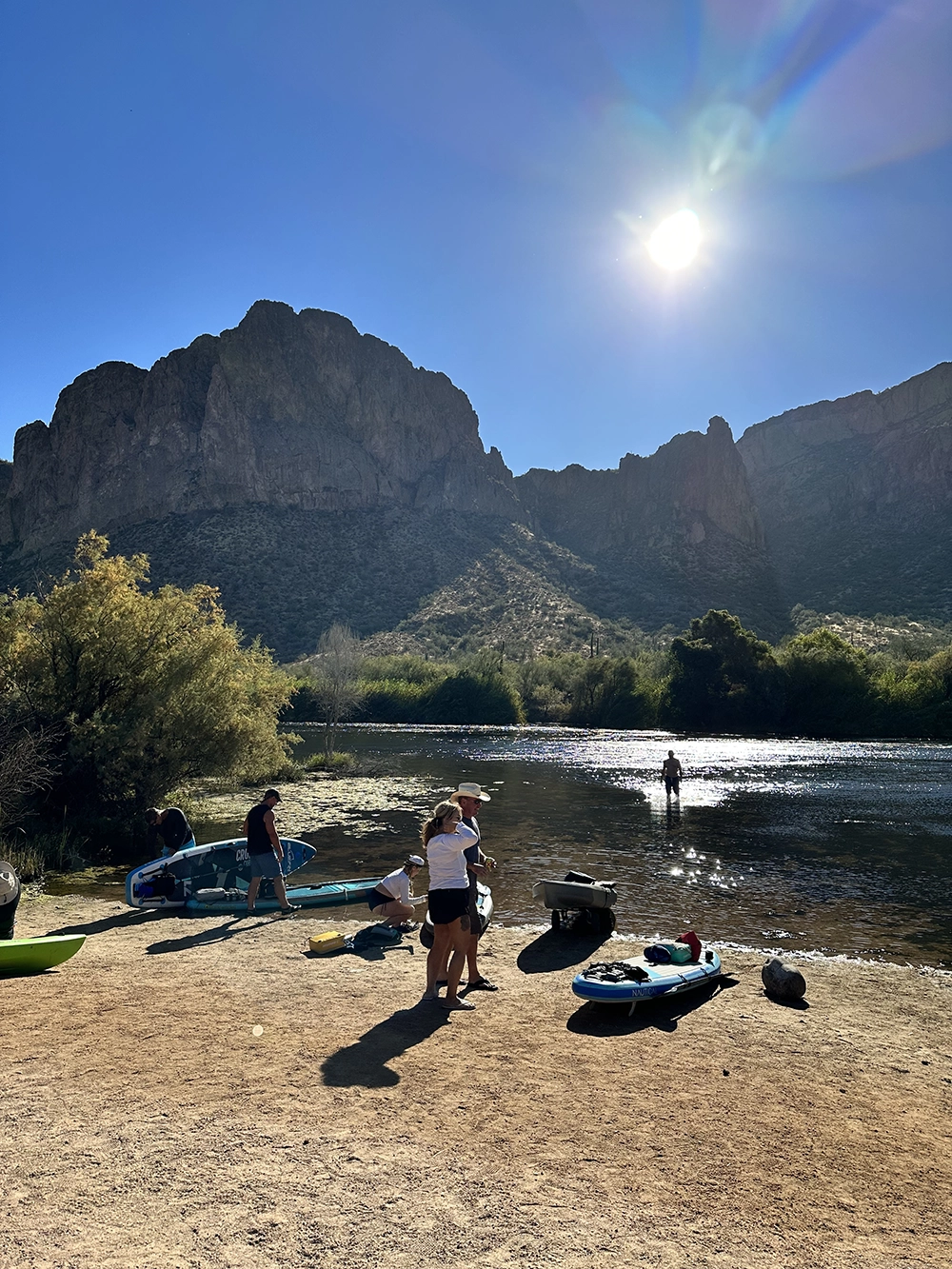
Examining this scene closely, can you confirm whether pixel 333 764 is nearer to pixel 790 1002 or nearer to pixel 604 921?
pixel 604 921

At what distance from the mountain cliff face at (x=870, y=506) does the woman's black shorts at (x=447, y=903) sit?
333 ft

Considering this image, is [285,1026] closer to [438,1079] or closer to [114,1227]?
[438,1079]

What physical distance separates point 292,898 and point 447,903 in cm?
629

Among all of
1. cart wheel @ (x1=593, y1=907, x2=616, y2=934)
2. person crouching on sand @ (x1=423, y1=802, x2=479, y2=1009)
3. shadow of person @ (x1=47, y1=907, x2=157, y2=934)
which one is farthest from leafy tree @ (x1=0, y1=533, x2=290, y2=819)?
person crouching on sand @ (x1=423, y1=802, x2=479, y2=1009)

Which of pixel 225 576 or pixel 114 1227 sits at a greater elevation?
pixel 225 576

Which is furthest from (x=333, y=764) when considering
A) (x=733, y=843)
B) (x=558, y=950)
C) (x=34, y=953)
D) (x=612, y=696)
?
(x=612, y=696)

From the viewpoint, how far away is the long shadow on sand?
24.9 feet

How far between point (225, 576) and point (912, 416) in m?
152

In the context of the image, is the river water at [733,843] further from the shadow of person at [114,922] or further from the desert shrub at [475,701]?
the desert shrub at [475,701]

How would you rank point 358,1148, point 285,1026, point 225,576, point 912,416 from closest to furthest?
point 358,1148 < point 285,1026 < point 225,576 < point 912,416

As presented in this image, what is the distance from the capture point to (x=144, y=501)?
433 ft

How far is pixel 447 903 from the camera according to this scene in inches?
296

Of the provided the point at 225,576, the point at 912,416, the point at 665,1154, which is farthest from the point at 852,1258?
the point at 912,416

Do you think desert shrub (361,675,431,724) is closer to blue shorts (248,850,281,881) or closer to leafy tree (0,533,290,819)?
leafy tree (0,533,290,819)
